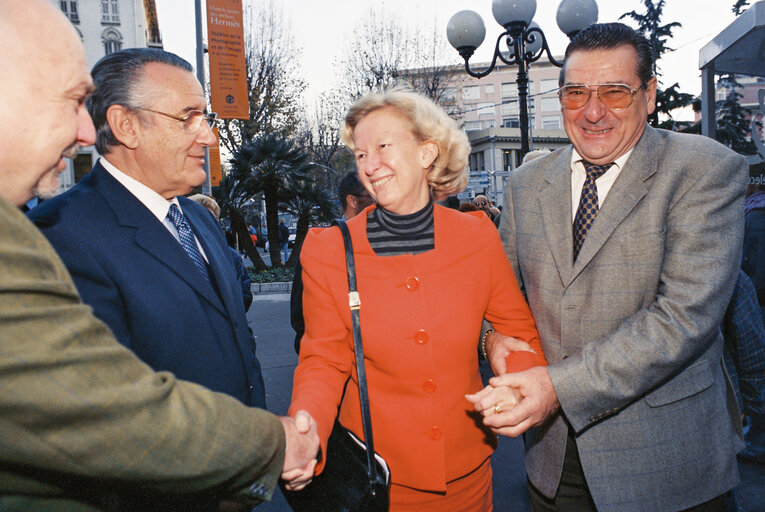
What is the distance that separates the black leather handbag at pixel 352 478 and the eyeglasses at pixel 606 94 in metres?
1.22

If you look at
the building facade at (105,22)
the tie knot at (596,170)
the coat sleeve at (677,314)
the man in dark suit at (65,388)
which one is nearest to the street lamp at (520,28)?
the tie knot at (596,170)

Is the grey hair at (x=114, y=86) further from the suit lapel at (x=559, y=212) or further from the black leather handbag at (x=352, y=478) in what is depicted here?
the suit lapel at (x=559, y=212)

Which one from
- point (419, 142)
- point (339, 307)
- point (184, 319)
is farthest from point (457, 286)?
point (184, 319)

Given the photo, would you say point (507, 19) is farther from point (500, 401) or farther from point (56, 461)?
point (56, 461)

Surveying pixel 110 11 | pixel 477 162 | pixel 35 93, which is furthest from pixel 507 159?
pixel 35 93

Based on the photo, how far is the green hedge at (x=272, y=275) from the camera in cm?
1449

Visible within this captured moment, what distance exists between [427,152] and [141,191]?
47.4 inches

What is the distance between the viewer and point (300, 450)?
159 centimetres

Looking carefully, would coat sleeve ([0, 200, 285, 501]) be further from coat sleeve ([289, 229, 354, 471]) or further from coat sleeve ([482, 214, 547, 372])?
coat sleeve ([482, 214, 547, 372])

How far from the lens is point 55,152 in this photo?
1.22m

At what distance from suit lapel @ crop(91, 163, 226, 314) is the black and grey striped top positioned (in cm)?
71

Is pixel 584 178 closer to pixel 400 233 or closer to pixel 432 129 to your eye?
pixel 432 129

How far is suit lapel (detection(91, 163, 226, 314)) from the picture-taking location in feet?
6.23

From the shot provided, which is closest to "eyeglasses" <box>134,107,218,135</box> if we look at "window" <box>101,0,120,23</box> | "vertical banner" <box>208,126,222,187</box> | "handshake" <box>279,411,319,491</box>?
"handshake" <box>279,411,319,491</box>
